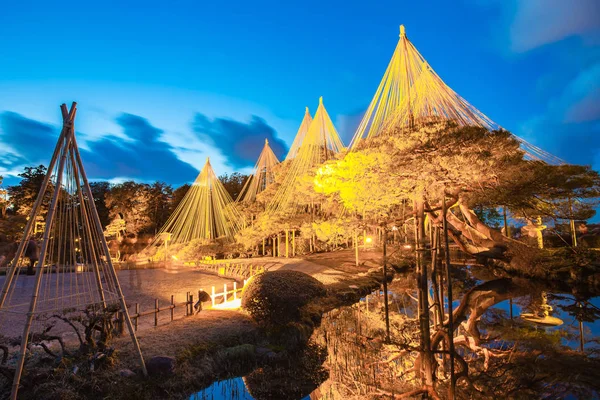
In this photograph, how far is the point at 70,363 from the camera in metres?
4.63

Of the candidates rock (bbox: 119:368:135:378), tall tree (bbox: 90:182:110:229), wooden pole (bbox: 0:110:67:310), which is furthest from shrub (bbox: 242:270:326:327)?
tall tree (bbox: 90:182:110:229)

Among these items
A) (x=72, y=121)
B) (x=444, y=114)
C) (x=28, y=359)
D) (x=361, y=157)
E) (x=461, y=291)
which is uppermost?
→ (x=444, y=114)

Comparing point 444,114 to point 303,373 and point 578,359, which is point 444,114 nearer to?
point 578,359

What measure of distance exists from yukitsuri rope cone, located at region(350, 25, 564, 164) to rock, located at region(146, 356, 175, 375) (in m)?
8.72

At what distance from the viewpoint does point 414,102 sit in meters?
11.0

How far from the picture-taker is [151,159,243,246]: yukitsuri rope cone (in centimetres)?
2225

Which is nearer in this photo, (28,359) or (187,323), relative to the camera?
(28,359)

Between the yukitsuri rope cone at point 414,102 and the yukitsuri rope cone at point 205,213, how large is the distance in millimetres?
12688

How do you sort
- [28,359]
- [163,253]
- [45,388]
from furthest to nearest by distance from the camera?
[163,253] < [28,359] < [45,388]

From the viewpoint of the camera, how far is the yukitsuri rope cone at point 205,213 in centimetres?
2225

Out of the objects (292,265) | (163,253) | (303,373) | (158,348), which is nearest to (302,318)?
(303,373)

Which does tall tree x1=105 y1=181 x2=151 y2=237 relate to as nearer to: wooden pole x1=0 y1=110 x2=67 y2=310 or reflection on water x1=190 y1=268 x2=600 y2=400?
reflection on water x1=190 y1=268 x2=600 y2=400

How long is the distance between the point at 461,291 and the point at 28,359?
1244cm

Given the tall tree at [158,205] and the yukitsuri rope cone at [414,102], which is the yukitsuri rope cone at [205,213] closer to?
the tall tree at [158,205]
